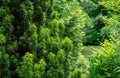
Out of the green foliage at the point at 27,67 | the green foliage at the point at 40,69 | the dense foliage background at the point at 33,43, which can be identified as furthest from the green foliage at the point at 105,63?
the green foliage at the point at 27,67

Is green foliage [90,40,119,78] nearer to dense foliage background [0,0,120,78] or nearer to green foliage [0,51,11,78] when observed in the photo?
dense foliage background [0,0,120,78]

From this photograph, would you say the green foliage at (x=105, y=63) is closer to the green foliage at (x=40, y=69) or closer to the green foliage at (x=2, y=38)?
the green foliage at (x=40, y=69)

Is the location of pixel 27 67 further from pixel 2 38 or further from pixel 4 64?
pixel 2 38

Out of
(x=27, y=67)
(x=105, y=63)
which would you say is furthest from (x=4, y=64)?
(x=105, y=63)

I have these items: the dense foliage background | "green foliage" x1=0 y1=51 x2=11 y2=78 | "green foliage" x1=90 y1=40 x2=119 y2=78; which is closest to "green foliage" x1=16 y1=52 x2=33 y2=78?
the dense foliage background

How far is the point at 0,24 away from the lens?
4.20 metres

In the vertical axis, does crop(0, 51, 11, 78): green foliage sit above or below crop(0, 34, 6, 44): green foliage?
below

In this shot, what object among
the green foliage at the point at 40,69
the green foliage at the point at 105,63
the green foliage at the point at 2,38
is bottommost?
the green foliage at the point at 105,63

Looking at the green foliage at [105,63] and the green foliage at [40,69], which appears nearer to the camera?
the green foliage at [40,69]

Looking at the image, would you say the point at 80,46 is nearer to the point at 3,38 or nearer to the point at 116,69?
the point at 3,38

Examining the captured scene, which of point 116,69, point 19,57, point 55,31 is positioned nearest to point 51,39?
point 55,31

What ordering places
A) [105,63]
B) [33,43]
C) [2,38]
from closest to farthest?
1. [2,38]
2. [33,43]
3. [105,63]

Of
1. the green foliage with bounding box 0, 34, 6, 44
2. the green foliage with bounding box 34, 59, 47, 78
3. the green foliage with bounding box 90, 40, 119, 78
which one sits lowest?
the green foliage with bounding box 90, 40, 119, 78

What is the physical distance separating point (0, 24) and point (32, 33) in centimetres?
43
